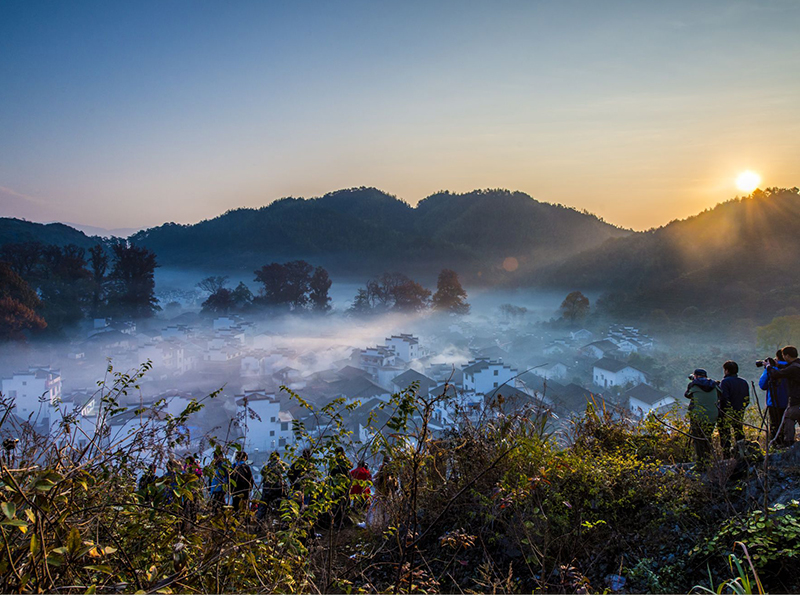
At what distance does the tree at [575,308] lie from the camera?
36.6 m

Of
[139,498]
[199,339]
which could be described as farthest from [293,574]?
[199,339]

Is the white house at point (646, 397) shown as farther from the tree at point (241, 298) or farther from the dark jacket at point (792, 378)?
the tree at point (241, 298)

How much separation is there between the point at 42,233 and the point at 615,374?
165ft

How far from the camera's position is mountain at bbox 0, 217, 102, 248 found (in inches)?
1679

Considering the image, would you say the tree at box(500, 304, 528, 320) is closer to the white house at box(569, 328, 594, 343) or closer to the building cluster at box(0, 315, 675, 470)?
the building cluster at box(0, 315, 675, 470)

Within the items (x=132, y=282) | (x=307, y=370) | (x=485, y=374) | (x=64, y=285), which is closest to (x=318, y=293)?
(x=132, y=282)

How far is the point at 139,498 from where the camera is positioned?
6.77 feet

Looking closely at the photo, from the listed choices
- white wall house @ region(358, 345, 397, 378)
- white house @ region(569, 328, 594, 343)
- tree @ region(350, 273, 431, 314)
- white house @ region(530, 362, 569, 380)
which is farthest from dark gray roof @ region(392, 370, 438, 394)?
tree @ region(350, 273, 431, 314)

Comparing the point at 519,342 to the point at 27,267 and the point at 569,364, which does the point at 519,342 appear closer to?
the point at 569,364

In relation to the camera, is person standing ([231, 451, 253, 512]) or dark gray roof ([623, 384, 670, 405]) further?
dark gray roof ([623, 384, 670, 405])

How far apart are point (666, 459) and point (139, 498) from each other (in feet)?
13.4

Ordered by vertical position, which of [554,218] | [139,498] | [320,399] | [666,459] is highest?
[554,218]

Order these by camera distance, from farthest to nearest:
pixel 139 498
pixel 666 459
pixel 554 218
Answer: pixel 554 218 < pixel 666 459 < pixel 139 498

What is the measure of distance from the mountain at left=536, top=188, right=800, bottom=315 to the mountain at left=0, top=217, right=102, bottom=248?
4670 cm
